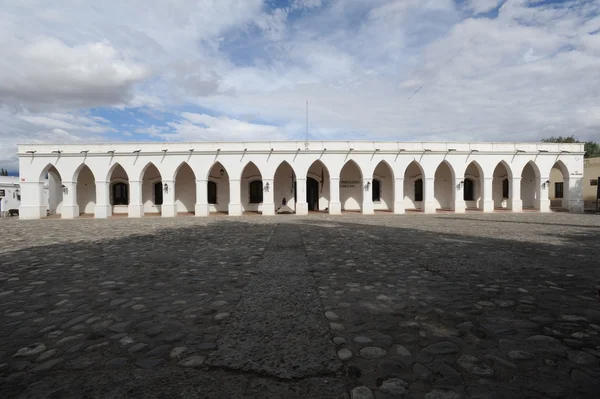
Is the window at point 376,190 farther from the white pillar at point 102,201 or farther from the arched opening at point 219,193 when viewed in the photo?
the white pillar at point 102,201

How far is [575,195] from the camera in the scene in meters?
23.9

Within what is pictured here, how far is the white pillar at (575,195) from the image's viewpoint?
77.9ft

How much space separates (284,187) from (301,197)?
117 inches

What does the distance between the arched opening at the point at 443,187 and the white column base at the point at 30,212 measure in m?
30.0

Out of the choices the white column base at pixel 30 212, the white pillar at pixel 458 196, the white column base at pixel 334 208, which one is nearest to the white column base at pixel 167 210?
the white column base at pixel 30 212

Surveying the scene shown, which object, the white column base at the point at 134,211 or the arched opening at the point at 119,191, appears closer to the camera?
→ the white column base at the point at 134,211

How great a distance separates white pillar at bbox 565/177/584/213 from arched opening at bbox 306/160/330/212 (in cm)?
1841

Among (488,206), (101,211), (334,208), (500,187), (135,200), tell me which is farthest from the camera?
(500,187)

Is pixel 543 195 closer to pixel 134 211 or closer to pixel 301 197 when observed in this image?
pixel 301 197

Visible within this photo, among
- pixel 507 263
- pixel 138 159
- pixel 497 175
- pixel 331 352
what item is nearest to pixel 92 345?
pixel 331 352

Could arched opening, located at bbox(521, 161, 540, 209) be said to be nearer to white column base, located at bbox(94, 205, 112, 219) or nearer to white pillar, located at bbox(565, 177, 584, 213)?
white pillar, located at bbox(565, 177, 584, 213)

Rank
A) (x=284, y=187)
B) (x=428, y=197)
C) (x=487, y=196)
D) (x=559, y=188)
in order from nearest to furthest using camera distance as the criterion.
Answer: (x=428, y=197) → (x=487, y=196) → (x=284, y=187) → (x=559, y=188)

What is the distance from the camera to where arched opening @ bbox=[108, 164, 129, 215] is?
25172 mm

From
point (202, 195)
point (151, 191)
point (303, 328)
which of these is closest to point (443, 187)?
point (202, 195)
